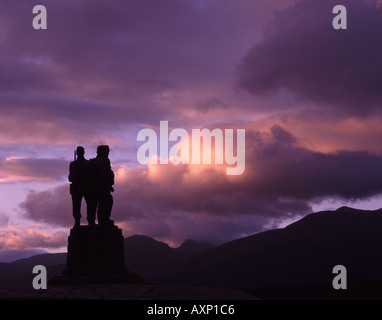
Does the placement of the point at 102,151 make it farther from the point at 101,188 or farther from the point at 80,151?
the point at 101,188

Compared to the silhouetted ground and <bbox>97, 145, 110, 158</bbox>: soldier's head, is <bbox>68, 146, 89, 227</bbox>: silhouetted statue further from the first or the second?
the silhouetted ground

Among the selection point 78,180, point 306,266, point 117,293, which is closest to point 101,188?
point 78,180

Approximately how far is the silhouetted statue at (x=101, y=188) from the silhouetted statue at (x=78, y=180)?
0.79 feet

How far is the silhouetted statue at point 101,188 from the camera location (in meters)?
22.1

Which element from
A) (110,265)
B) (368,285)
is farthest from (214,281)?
(110,265)

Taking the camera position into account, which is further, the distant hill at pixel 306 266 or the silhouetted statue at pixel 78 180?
the distant hill at pixel 306 266

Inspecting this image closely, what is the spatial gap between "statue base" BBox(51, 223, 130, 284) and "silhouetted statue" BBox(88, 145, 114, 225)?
1.92ft

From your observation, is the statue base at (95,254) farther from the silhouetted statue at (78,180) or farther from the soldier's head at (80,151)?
the soldier's head at (80,151)

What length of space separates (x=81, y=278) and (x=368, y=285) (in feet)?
483

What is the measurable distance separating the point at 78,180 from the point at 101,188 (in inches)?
38.3

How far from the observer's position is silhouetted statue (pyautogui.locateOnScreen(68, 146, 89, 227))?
72.4 feet

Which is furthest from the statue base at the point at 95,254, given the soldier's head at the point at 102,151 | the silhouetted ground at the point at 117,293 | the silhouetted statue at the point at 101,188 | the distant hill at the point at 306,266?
the distant hill at the point at 306,266

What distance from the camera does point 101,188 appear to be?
22.1m

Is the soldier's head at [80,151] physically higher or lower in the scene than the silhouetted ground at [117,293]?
higher
